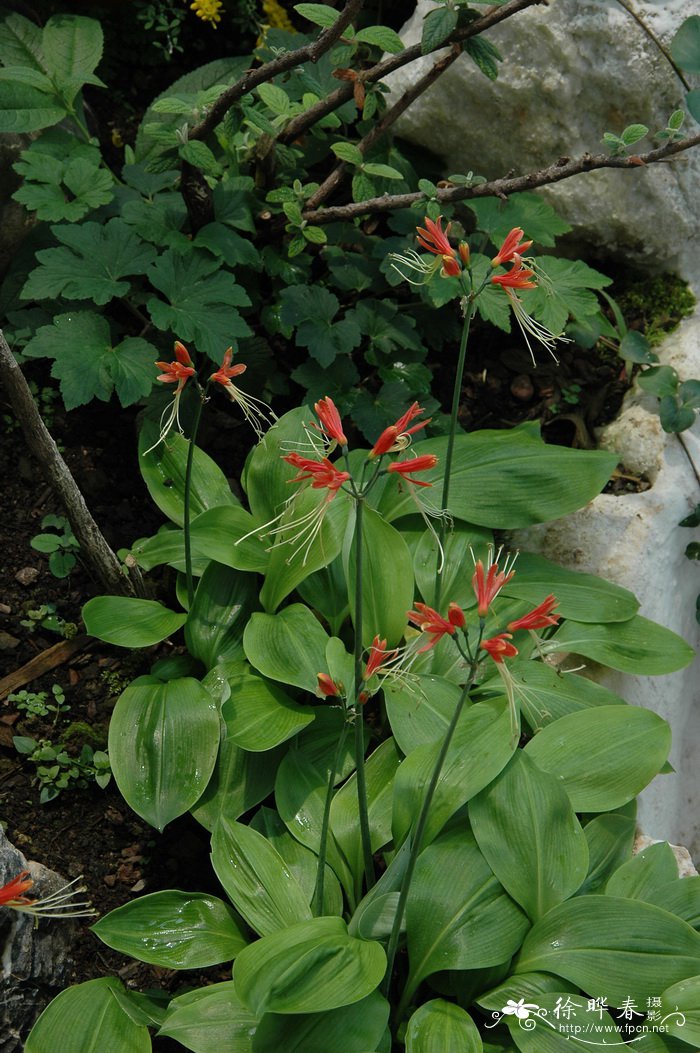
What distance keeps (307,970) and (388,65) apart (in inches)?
104

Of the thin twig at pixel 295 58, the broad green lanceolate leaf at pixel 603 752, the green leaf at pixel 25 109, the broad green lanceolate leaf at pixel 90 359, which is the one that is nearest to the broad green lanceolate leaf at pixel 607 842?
the broad green lanceolate leaf at pixel 603 752

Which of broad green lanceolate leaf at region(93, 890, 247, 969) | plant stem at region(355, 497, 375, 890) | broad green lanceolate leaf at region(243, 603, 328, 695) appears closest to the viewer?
plant stem at region(355, 497, 375, 890)

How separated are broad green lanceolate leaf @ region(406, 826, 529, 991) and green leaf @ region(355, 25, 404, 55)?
2.36 meters

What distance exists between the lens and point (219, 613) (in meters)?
2.79

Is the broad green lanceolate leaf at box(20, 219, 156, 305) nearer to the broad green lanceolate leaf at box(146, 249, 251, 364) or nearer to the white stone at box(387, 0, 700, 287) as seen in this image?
the broad green lanceolate leaf at box(146, 249, 251, 364)

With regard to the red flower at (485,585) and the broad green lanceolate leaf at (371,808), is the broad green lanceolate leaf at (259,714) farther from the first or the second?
the red flower at (485,585)

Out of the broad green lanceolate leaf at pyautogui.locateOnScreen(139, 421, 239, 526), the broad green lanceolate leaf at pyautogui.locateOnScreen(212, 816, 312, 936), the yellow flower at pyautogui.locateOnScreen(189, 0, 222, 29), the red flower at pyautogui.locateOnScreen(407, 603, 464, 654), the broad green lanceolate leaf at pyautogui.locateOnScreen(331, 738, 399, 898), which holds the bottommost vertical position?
the broad green lanceolate leaf at pyautogui.locateOnScreen(212, 816, 312, 936)

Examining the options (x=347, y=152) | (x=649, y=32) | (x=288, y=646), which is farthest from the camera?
(x=649, y=32)

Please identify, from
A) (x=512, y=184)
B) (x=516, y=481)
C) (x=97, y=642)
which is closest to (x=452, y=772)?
(x=516, y=481)

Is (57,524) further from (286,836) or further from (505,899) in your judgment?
(505,899)

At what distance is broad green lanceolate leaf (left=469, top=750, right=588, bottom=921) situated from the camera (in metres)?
2.23

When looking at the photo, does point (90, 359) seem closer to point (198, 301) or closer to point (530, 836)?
point (198, 301)

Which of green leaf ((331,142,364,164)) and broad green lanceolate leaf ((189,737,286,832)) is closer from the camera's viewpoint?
broad green lanceolate leaf ((189,737,286,832))

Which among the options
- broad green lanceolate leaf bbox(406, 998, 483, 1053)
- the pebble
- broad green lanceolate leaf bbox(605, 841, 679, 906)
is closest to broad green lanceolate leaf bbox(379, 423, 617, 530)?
broad green lanceolate leaf bbox(605, 841, 679, 906)
